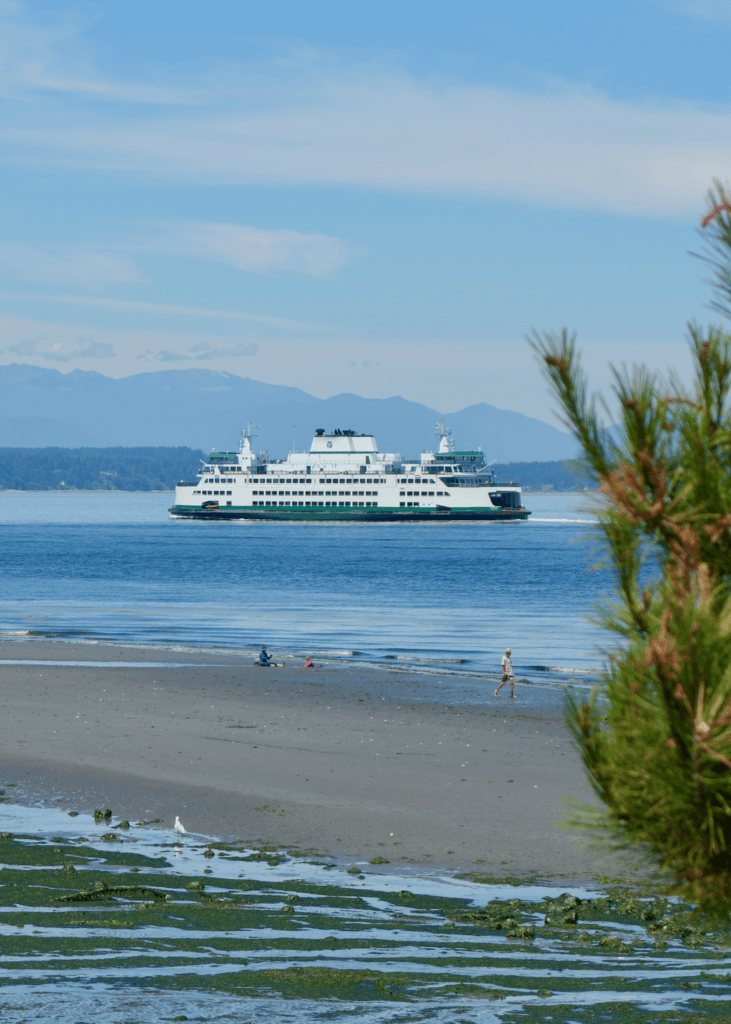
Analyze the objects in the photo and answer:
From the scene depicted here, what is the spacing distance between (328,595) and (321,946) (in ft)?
165

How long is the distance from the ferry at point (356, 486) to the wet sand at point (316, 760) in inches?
4379

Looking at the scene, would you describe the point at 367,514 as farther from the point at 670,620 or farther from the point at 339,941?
the point at 670,620

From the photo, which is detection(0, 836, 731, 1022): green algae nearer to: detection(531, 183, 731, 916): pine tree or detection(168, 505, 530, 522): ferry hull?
detection(531, 183, 731, 916): pine tree

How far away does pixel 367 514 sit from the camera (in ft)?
465

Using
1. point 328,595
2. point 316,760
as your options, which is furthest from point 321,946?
point 328,595

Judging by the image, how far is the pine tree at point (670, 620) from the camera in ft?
12.8

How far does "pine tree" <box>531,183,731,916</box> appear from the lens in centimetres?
390

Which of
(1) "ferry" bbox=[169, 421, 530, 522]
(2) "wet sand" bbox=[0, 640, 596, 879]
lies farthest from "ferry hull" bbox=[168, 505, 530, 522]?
(2) "wet sand" bbox=[0, 640, 596, 879]

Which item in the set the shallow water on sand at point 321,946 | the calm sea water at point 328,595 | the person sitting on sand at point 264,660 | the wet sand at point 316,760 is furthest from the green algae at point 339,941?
the person sitting on sand at point 264,660

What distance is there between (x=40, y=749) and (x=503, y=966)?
38.1 ft

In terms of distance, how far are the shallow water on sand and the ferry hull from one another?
129104mm

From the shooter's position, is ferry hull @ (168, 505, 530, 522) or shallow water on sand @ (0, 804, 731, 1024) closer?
shallow water on sand @ (0, 804, 731, 1024)

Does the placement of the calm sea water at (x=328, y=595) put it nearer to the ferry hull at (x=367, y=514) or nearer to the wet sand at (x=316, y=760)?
the wet sand at (x=316, y=760)

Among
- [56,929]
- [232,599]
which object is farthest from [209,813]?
[232,599]
